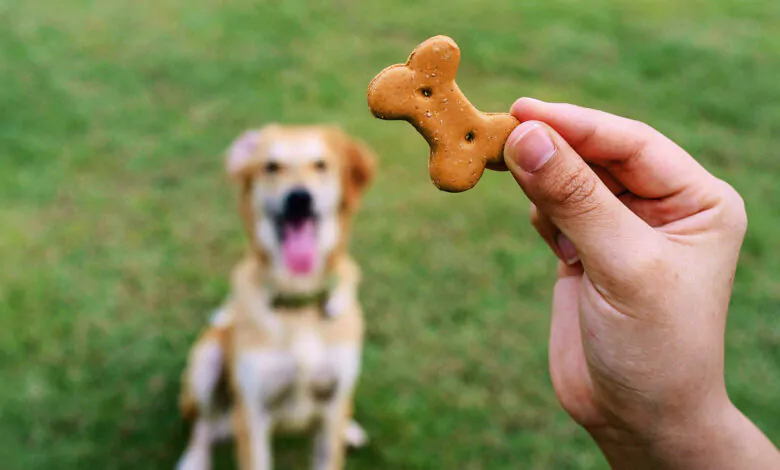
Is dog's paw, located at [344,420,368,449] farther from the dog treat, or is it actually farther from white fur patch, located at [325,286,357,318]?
the dog treat

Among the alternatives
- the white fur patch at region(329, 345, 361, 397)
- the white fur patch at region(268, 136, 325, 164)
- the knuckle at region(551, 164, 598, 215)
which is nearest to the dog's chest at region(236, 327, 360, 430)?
the white fur patch at region(329, 345, 361, 397)

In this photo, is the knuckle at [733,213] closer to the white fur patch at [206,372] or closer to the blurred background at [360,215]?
the blurred background at [360,215]

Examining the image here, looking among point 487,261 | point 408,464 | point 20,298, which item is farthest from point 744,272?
point 20,298

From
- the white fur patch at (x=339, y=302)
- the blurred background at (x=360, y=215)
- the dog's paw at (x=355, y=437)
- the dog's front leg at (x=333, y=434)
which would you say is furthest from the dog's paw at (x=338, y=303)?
the blurred background at (x=360, y=215)

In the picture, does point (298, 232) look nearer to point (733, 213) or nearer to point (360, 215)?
point (733, 213)

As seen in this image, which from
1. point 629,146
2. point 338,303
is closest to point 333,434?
point 338,303

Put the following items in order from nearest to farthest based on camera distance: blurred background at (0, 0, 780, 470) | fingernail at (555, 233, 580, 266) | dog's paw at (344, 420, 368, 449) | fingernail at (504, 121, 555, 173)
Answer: fingernail at (504, 121, 555, 173)
fingernail at (555, 233, 580, 266)
dog's paw at (344, 420, 368, 449)
blurred background at (0, 0, 780, 470)

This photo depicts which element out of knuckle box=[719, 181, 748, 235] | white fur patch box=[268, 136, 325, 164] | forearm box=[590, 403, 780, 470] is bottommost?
forearm box=[590, 403, 780, 470]
